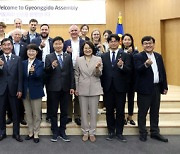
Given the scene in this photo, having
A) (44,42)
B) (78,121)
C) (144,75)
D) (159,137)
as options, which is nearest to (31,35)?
(44,42)

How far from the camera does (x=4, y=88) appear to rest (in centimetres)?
360

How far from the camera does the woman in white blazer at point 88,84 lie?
3682 millimetres

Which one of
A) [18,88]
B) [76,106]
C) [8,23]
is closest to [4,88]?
[18,88]

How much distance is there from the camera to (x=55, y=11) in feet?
24.3

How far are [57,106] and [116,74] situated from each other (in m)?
1.01

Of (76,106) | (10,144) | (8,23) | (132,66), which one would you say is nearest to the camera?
(10,144)

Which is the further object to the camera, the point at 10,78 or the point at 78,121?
the point at 78,121

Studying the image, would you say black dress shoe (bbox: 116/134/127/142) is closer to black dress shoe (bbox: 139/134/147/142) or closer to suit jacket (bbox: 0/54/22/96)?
black dress shoe (bbox: 139/134/147/142)

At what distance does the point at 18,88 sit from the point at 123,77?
1.57 meters

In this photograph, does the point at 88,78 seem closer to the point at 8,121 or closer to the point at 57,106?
the point at 57,106

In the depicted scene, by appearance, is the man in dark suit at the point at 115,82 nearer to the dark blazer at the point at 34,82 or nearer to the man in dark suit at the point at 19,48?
the dark blazer at the point at 34,82

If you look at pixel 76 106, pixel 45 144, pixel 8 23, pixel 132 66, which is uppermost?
pixel 8 23

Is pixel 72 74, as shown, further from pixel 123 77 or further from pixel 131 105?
pixel 131 105

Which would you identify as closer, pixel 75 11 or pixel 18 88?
pixel 18 88
